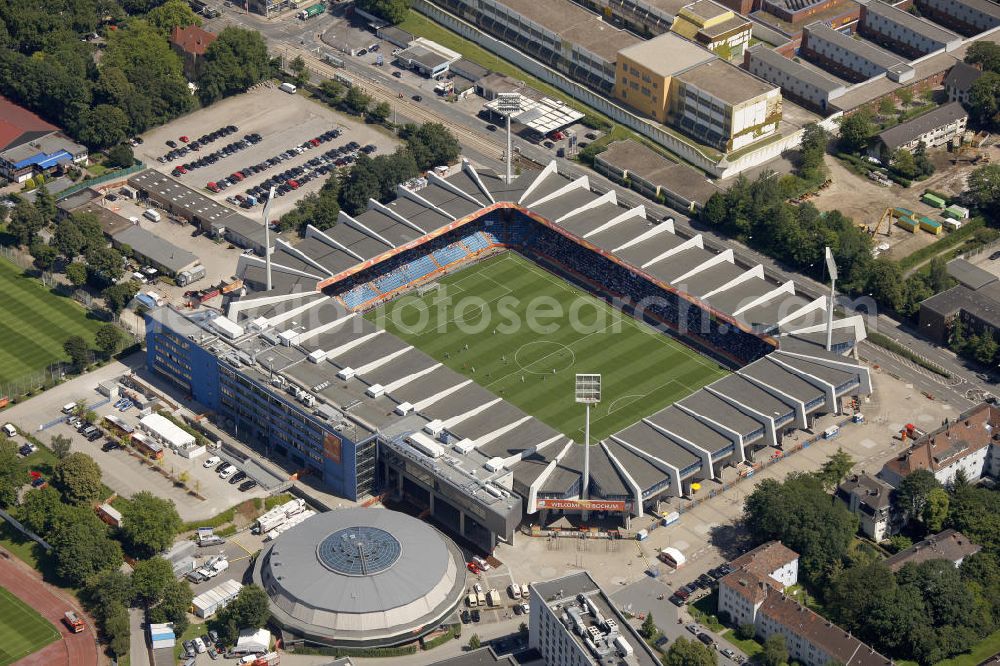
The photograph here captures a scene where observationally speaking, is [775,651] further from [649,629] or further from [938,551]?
[938,551]

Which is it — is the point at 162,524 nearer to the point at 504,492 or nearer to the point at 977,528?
the point at 504,492

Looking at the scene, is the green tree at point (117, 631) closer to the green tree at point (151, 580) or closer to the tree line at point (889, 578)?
the green tree at point (151, 580)

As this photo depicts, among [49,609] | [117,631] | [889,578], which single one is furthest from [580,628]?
[49,609]

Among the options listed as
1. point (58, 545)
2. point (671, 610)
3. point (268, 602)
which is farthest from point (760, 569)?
point (58, 545)

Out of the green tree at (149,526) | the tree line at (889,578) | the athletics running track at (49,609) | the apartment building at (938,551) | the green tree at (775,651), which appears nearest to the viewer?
the green tree at (775,651)

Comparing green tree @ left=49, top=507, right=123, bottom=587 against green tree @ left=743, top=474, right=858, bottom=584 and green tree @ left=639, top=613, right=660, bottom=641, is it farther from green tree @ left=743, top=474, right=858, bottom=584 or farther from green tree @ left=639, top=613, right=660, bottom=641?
green tree @ left=743, top=474, right=858, bottom=584

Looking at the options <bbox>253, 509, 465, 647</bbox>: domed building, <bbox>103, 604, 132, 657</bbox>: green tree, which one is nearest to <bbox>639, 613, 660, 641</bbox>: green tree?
<bbox>253, 509, 465, 647</bbox>: domed building

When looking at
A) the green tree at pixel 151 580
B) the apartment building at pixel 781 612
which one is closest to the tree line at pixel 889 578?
the apartment building at pixel 781 612
